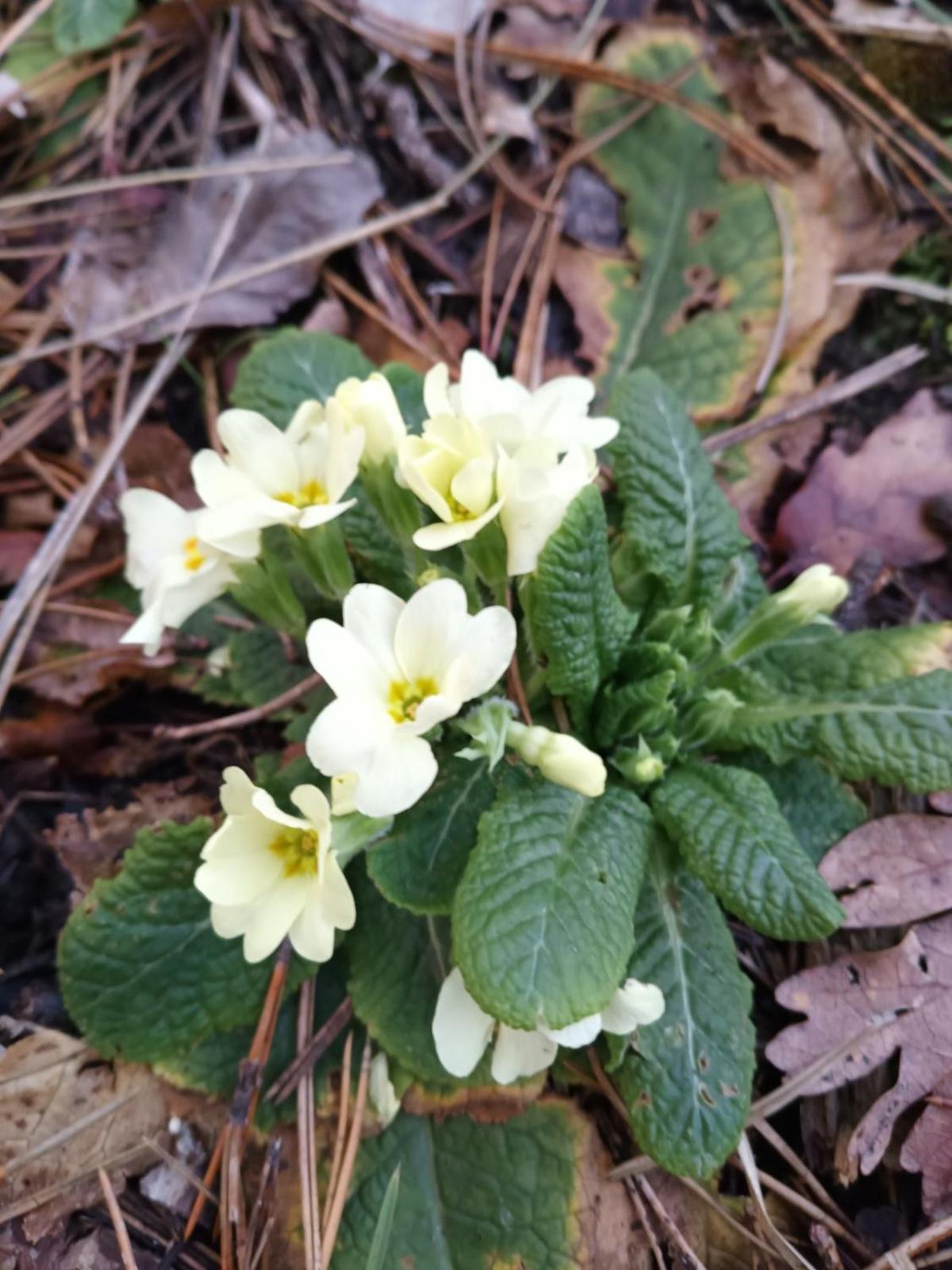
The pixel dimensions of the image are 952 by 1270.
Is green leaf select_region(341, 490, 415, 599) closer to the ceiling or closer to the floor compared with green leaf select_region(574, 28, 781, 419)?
closer to the floor

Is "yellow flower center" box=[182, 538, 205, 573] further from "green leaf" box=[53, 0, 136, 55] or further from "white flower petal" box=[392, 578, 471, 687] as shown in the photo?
Result: "green leaf" box=[53, 0, 136, 55]

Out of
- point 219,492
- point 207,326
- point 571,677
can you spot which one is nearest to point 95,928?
point 219,492

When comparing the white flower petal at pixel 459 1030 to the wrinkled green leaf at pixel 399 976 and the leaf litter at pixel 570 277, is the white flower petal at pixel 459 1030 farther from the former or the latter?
the leaf litter at pixel 570 277

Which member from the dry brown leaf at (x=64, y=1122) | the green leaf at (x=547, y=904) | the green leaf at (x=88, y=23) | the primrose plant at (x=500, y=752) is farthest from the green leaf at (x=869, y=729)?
the green leaf at (x=88, y=23)

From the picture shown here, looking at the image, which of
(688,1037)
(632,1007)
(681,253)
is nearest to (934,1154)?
(688,1037)

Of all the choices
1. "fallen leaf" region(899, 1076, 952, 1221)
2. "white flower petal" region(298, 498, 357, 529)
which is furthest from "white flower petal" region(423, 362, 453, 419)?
"fallen leaf" region(899, 1076, 952, 1221)

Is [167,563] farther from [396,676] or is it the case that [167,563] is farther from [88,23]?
[88,23]
